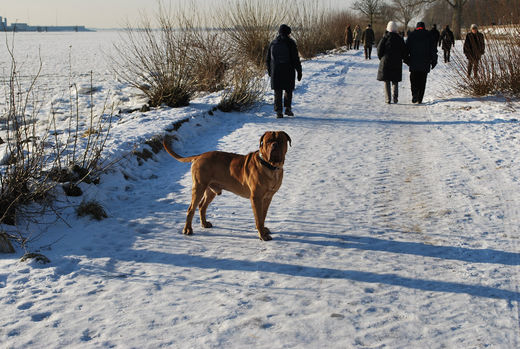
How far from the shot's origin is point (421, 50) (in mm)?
11750

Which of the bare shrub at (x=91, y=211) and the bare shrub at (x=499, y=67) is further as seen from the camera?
the bare shrub at (x=499, y=67)

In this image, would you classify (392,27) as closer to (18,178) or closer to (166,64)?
(166,64)

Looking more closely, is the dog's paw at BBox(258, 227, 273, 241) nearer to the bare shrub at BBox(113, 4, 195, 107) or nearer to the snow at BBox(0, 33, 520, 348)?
the snow at BBox(0, 33, 520, 348)

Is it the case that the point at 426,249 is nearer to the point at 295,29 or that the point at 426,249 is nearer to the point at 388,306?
the point at 388,306

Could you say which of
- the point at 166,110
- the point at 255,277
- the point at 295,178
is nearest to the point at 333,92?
the point at 166,110

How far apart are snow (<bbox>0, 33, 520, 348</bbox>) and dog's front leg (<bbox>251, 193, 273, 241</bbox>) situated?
0.13 metres

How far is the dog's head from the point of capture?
4.09 m

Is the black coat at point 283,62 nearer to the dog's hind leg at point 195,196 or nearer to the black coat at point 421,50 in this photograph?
the black coat at point 421,50

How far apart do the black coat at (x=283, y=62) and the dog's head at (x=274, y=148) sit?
21.2 ft

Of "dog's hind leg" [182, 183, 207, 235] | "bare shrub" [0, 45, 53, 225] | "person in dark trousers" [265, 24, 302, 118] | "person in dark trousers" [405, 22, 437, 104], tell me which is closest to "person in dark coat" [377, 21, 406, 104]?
"person in dark trousers" [405, 22, 437, 104]

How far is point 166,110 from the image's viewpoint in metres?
10.7

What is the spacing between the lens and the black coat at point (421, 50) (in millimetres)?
11750

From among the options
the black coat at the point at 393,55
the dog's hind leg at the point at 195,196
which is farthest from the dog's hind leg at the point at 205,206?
the black coat at the point at 393,55

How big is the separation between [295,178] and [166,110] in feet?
17.1
